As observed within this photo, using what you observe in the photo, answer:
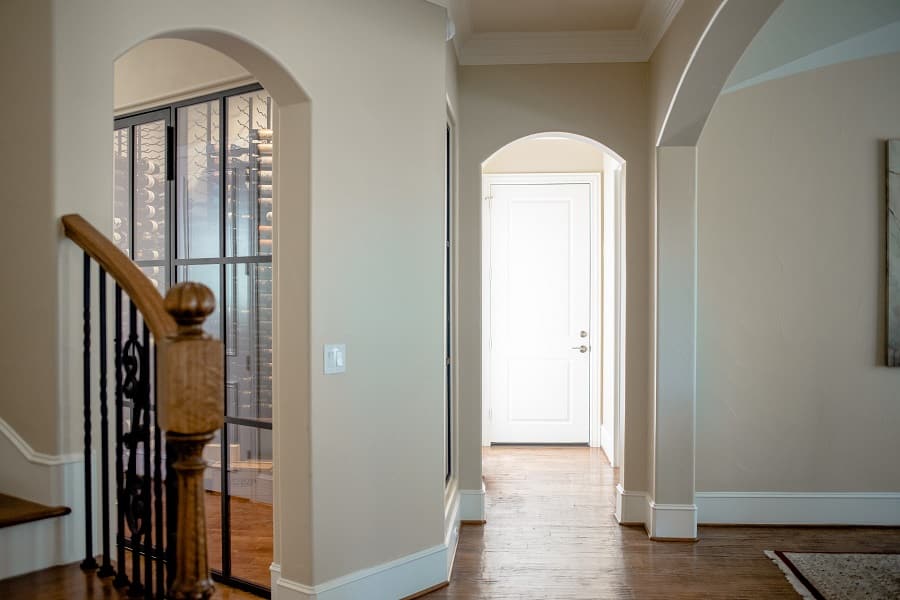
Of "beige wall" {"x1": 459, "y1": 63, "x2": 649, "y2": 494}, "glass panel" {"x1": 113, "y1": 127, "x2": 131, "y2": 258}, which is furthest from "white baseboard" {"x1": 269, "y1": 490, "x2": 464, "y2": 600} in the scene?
"glass panel" {"x1": 113, "y1": 127, "x2": 131, "y2": 258}

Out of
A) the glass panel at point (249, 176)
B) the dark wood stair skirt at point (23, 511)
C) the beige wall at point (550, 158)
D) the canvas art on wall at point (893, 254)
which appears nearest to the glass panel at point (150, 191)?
the glass panel at point (249, 176)

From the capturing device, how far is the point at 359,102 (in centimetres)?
285

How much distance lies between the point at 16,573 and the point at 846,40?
4.26 metres

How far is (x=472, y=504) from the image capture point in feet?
13.5

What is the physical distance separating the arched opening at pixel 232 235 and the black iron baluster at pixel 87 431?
1038mm

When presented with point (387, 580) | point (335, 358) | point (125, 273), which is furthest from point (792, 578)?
point (125, 273)

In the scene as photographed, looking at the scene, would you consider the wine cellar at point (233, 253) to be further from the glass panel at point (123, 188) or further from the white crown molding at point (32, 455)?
the white crown molding at point (32, 455)

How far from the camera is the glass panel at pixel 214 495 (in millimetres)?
3168

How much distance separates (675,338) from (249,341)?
224 centimetres

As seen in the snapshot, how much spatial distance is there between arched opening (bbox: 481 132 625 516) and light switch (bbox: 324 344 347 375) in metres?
3.36

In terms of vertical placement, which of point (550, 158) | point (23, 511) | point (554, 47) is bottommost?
point (23, 511)

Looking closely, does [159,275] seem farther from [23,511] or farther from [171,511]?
[171,511]

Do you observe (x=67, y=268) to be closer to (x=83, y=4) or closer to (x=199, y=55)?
(x=83, y=4)

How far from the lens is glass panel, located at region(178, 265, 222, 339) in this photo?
315 cm
